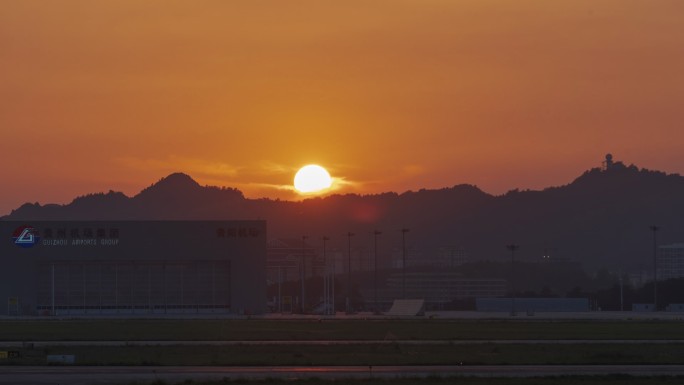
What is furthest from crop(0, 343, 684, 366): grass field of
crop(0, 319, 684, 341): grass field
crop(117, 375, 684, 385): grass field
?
crop(0, 319, 684, 341): grass field

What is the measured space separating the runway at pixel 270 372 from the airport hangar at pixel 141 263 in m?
86.4

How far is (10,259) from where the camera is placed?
144 meters

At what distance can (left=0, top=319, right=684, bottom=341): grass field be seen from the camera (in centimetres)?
8775

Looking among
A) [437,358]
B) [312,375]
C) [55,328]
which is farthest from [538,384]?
[55,328]

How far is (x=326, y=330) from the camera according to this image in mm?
98500

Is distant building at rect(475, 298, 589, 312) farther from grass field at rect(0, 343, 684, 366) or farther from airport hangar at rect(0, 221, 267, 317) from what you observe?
grass field at rect(0, 343, 684, 366)

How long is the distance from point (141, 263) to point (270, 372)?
93049 mm

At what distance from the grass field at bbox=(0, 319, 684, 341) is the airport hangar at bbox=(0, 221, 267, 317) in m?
23.2

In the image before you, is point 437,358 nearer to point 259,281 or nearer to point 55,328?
point 55,328

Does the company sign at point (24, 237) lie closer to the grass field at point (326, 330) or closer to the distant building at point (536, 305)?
the grass field at point (326, 330)

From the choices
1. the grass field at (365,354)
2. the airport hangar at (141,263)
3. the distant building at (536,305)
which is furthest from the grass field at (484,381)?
the distant building at (536,305)

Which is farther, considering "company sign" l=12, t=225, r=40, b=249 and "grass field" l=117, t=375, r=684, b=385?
"company sign" l=12, t=225, r=40, b=249

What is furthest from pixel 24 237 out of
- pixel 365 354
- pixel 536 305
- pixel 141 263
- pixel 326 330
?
pixel 365 354

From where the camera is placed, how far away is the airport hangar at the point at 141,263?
474 ft
